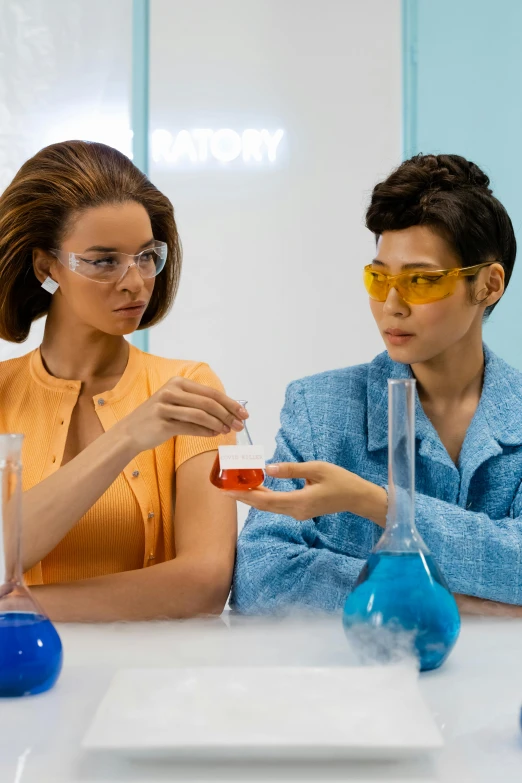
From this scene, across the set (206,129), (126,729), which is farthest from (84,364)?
(206,129)

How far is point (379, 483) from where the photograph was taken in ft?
6.04

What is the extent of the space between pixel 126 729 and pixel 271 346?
281 centimetres

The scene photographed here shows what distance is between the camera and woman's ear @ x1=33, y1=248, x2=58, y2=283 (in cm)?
201

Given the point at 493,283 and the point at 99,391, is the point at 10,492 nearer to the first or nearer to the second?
the point at 99,391

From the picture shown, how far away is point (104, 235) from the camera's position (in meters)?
1.92

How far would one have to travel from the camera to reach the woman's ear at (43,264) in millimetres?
2008

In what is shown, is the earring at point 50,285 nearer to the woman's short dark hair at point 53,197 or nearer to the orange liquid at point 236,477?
the woman's short dark hair at point 53,197

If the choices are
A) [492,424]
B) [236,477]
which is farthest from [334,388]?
[236,477]

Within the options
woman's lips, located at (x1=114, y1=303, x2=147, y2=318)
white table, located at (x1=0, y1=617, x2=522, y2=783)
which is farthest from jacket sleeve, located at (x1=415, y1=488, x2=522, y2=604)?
woman's lips, located at (x1=114, y1=303, x2=147, y2=318)

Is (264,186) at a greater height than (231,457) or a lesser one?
greater

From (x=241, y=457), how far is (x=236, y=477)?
0.04m

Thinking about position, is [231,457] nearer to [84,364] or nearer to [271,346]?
[84,364]

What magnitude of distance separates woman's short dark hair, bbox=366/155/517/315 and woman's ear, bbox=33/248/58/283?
0.72 meters

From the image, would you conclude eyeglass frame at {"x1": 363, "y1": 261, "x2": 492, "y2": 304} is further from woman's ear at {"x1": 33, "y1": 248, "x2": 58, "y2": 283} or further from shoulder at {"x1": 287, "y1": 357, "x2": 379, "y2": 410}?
woman's ear at {"x1": 33, "y1": 248, "x2": 58, "y2": 283}
